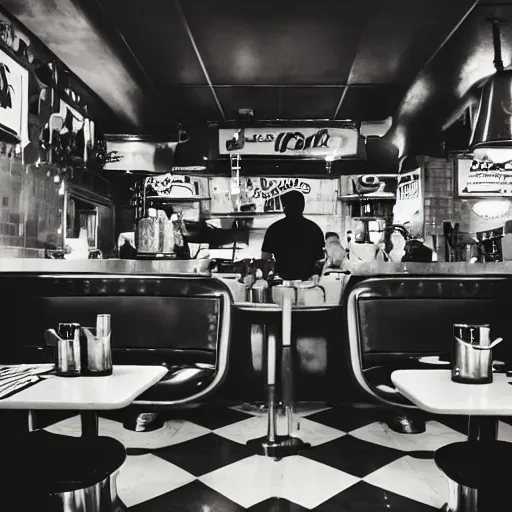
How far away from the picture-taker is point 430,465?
291 cm

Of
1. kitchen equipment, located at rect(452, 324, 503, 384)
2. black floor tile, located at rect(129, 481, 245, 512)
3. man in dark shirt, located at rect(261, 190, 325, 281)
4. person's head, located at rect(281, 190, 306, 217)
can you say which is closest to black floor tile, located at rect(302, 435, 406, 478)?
black floor tile, located at rect(129, 481, 245, 512)

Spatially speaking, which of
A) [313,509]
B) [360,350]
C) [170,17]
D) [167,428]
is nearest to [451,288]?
[360,350]

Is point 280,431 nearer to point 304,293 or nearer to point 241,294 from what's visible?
point 304,293

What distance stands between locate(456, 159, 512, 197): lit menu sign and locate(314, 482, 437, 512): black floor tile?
601 cm

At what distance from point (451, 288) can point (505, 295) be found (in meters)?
0.32

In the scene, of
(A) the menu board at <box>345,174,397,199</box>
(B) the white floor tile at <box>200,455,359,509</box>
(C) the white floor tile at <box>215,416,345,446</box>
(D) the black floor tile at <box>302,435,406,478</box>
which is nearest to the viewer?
(B) the white floor tile at <box>200,455,359,509</box>

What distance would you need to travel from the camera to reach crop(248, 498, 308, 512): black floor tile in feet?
7.82

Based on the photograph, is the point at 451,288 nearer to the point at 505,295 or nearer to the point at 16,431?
the point at 505,295

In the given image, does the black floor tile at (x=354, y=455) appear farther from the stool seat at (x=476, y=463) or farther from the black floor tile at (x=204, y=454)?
the stool seat at (x=476, y=463)

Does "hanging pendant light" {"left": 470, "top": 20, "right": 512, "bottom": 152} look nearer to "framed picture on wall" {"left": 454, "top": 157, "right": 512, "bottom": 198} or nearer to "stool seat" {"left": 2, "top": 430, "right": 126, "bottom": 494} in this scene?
"framed picture on wall" {"left": 454, "top": 157, "right": 512, "bottom": 198}

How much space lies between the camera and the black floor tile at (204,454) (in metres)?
2.91

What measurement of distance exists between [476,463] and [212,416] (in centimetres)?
225

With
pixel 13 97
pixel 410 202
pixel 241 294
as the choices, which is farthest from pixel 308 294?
pixel 410 202

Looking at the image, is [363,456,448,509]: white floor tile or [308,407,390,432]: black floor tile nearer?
[363,456,448,509]: white floor tile
